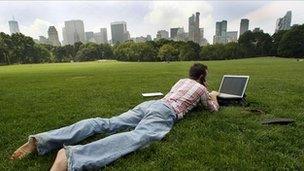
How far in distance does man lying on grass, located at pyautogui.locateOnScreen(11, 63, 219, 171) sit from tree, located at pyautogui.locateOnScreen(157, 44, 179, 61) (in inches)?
4157

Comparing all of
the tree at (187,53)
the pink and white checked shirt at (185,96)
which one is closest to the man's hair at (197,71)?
the pink and white checked shirt at (185,96)

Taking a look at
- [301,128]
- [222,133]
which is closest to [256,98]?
[301,128]

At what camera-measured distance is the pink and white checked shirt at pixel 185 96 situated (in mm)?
7446

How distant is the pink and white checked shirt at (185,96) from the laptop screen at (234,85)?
224 centimetres

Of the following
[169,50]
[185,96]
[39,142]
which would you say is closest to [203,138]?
[185,96]

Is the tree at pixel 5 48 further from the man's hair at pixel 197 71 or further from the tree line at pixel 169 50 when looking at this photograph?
the man's hair at pixel 197 71

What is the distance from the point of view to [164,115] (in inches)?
271

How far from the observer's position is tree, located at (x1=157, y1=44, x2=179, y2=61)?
113812mm

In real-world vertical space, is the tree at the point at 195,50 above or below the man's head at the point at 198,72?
below

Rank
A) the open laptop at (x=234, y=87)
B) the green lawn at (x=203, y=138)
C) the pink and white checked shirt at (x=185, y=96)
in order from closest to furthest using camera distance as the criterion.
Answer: the green lawn at (x=203, y=138) < the pink and white checked shirt at (x=185, y=96) < the open laptop at (x=234, y=87)

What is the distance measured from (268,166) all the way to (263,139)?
1469 millimetres

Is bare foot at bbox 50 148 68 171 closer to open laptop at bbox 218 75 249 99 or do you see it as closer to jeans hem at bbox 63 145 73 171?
jeans hem at bbox 63 145 73 171

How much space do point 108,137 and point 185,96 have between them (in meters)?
2.71

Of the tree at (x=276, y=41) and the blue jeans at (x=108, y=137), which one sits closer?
the blue jeans at (x=108, y=137)
